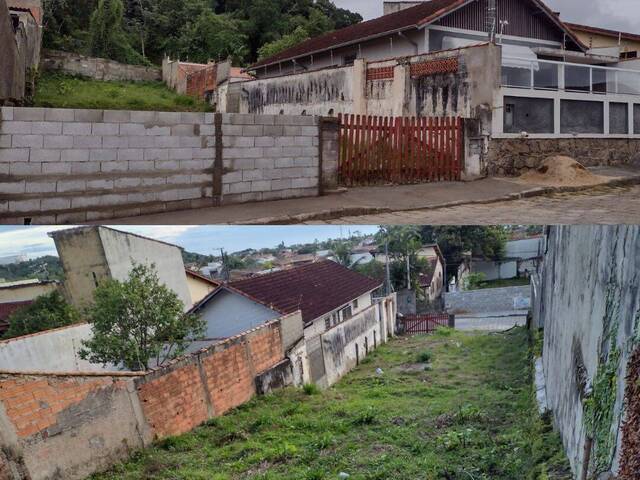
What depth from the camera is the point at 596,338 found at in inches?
132

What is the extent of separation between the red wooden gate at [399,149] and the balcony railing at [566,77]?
140cm

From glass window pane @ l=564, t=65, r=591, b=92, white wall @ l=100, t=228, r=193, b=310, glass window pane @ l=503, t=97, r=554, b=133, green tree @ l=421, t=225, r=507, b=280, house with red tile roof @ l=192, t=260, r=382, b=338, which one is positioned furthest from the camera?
glass window pane @ l=564, t=65, r=591, b=92

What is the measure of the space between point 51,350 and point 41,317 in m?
0.55

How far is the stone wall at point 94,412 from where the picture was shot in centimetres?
539

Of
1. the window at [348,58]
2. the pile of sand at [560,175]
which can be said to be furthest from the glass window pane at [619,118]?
the window at [348,58]

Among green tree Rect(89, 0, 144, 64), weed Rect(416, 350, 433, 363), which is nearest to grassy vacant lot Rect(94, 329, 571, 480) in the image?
weed Rect(416, 350, 433, 363)

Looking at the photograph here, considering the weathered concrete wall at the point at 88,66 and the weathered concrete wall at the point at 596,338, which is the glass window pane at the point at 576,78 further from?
the weathered concrete wall at the point at 88,66

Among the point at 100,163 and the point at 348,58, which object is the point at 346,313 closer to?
the point at 100,163

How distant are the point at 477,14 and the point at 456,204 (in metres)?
7.85

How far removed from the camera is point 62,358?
719cm

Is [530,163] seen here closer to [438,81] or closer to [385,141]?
[438,81]

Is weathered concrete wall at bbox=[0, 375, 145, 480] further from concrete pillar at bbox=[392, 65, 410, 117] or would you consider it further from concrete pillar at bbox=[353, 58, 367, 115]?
concrete pillar at bbox=[353, 58, 367, 115]

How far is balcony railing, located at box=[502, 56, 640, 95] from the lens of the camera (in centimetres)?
951

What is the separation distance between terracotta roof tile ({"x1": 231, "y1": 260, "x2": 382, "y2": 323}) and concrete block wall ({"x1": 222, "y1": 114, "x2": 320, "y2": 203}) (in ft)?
2.96
